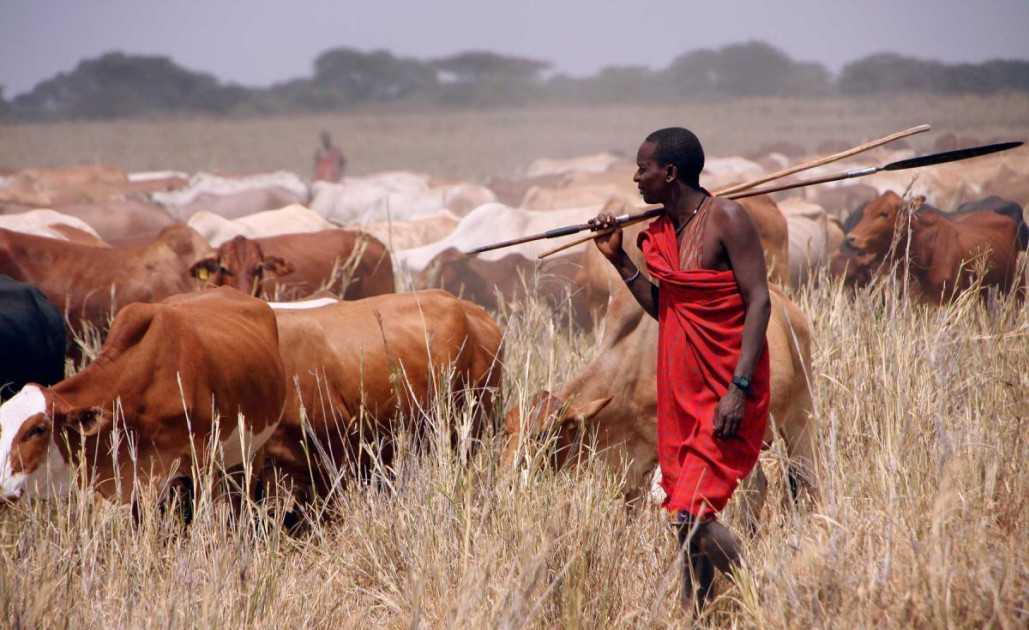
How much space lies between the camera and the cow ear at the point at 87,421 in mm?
4742

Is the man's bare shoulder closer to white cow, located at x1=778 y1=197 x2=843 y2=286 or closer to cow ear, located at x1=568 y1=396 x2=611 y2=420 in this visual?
cow ear, located at x1=568 y1=396 x2=611 y2=420

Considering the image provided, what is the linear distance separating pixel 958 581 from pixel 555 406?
2141mm

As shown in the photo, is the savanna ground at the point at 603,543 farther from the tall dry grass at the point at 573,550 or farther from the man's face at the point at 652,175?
the man's face at the point at 652,175

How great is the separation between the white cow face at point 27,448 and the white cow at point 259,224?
8.31 m

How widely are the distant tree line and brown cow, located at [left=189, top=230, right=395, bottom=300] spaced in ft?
199

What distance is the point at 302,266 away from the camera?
10.3 m

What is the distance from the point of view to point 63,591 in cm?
427

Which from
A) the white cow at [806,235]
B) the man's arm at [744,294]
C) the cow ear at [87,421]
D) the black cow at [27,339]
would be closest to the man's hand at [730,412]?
the man's arm at [744,294]

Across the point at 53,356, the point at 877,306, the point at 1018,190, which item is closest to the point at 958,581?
the point at 877,306

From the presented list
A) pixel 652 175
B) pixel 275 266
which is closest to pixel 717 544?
pixel 652 175

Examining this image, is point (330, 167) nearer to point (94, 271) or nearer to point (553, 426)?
point (94, 271)

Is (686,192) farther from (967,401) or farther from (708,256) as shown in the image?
(967,401)

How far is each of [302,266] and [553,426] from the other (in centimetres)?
580

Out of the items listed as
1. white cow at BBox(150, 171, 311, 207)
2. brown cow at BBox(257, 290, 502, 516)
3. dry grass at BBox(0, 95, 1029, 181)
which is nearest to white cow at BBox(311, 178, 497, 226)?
white cow at BBox(150, 171, 311, 207)
